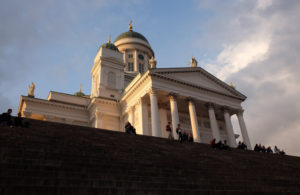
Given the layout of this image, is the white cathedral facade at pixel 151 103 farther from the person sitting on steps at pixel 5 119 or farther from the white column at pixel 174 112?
the person sitting on steps at pixel 5 119

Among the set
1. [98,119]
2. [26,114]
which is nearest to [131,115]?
[98,119]

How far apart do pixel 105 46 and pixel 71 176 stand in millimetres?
34241

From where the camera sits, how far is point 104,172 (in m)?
7.14

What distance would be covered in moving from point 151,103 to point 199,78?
859 cm

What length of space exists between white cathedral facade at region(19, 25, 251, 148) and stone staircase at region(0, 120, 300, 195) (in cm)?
1234

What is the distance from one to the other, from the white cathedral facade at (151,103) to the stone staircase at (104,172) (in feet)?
40.5

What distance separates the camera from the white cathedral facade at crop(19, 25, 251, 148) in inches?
989

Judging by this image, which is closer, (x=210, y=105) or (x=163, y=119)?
(x=210, y=105)

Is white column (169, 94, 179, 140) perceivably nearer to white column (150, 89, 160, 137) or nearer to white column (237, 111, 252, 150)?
white column (150, 89, 160, 137)

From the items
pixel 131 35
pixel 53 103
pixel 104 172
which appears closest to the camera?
pixel 104 172

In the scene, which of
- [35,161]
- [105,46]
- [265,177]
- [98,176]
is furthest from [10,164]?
[105,46]

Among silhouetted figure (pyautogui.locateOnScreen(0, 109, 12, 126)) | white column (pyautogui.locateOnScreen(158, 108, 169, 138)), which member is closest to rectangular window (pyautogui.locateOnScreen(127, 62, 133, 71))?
white column (pyautogui.locateOnScreen(158, 108, 169, 138))

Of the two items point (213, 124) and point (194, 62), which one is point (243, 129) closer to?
point (213, 124)

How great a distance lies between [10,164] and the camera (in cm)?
620
